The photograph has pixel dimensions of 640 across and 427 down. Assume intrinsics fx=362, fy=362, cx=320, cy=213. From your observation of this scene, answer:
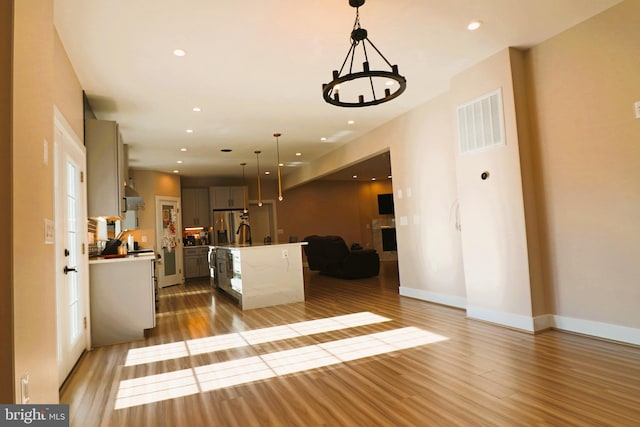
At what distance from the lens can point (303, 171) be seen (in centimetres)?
999

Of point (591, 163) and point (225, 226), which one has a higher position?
point (591, 163)

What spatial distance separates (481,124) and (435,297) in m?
2.54

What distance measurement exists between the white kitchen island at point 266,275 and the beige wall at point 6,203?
4.32 m

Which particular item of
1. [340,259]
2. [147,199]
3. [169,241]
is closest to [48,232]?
[340,259]

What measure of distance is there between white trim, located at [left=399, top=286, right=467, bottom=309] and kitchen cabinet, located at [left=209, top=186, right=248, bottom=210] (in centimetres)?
639

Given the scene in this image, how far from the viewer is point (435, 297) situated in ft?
17.4

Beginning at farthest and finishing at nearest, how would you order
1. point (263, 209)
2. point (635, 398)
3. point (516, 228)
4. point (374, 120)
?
1. point (263, 209)
2. point (374, 120)
3. point (516, 228)
4. point (635, 398)

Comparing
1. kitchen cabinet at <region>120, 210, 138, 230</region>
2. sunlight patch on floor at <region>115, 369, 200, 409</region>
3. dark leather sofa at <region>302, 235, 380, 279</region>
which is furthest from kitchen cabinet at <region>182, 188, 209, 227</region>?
sunlight patch on floor at <region>115, 369, 200, 409</region>

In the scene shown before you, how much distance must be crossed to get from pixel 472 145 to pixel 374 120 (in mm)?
2158

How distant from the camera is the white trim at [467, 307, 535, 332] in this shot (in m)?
3.67

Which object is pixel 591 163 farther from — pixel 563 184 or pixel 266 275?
pixel 266 275

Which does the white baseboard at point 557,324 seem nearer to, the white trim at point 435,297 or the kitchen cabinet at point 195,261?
the white trim at point 435,297

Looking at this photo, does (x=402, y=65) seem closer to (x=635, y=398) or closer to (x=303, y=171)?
(x=635, y=398)

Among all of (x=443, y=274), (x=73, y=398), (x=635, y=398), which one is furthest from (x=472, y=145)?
(x=73, y=398)
